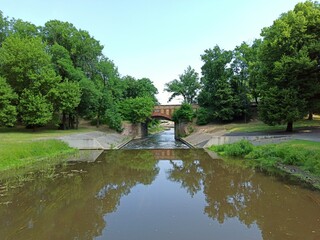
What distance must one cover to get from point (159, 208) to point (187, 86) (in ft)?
151

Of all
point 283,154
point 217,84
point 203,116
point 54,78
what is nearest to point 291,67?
point 283,154

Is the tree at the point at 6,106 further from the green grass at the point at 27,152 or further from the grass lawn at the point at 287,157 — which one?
the grass lawn at the point at 287,157

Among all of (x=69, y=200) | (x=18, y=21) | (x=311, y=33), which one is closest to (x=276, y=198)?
(x=69, y=200)

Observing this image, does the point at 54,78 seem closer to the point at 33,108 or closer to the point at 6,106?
the point at 33,108

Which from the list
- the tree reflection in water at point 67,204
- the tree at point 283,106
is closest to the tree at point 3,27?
the tree reflection in water at point 67,204

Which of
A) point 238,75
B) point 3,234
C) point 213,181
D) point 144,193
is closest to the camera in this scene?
point 3,234

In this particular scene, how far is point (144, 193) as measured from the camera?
1068cm

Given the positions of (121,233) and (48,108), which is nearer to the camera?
(121,233)

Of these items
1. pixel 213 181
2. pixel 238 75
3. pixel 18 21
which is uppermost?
pixel 18 21

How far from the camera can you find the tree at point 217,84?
4119 cm

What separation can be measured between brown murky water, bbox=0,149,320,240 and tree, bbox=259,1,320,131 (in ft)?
47.1

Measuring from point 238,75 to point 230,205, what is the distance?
37132 millimetres

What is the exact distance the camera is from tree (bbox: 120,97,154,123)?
45.5 m

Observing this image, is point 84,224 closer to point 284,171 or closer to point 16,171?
point 16,171
